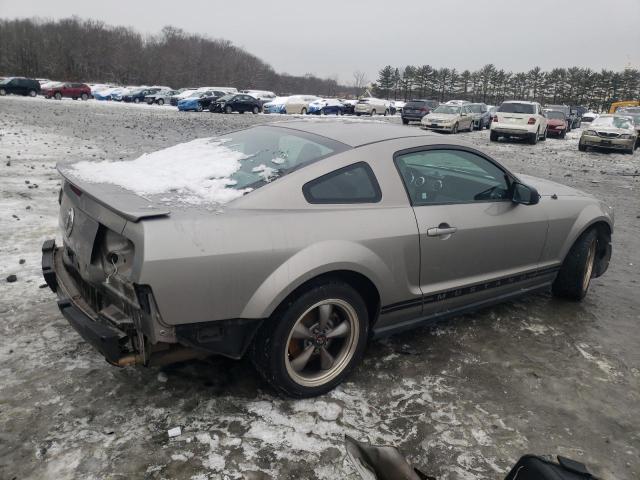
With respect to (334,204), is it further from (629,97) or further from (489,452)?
(629,97)

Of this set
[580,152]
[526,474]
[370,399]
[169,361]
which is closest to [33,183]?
[169,361]

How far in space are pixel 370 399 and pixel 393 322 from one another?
1.68 ft

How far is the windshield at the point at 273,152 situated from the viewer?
293 cm

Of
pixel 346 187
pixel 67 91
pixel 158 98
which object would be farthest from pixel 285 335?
pixel 67 91

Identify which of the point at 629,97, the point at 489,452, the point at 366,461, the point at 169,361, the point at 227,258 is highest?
the point at 629,97

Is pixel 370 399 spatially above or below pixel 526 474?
below

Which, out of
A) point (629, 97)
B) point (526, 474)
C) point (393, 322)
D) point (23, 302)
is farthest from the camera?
point (629, 97)

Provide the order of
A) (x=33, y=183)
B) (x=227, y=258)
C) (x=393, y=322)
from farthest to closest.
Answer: (x=33, y=183) → (x=393, y=322) → (x=227, y=258)

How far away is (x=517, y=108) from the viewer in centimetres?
2105

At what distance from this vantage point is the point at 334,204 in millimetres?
2852

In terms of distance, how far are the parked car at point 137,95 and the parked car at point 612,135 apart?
36.2 m

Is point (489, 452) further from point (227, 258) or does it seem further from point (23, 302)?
point (23, 302)

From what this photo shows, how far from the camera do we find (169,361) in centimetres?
259

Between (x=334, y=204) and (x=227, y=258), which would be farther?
(x=334, y=204)
